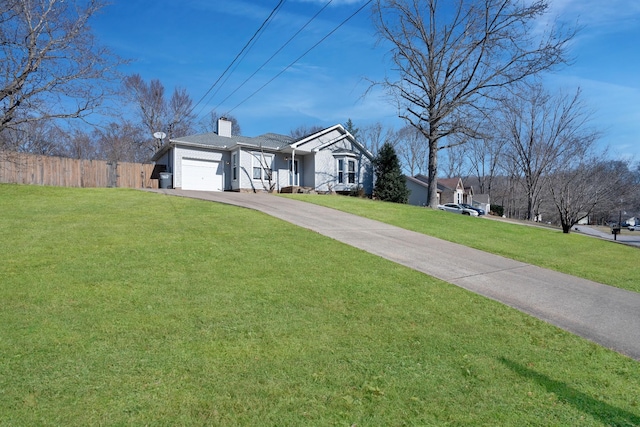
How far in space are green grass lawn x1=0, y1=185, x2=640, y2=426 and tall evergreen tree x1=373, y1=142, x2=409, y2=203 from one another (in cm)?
1821

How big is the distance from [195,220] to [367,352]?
663 centimetres

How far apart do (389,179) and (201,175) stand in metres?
12.2

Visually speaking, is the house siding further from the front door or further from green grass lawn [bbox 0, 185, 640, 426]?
green grass lawn [bbox 0, 185, 640, 426]

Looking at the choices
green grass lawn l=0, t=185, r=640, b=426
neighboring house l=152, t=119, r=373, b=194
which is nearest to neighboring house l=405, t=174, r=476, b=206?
neighboring house l=152, t=119, r=373, b=194

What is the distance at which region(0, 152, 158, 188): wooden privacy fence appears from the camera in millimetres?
16031

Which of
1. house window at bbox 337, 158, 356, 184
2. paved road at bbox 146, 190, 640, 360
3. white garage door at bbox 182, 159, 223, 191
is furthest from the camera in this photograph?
house window at bbox 337, 158, 356, 184

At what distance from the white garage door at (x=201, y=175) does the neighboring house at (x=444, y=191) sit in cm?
2315

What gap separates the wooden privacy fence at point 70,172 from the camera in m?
16.0

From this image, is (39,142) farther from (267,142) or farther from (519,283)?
(519,283)

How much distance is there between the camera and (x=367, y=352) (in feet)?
10.7

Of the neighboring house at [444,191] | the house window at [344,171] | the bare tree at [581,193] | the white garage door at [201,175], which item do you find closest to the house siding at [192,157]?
the white garage door at [201,175]

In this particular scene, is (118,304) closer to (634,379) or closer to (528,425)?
(528,425)

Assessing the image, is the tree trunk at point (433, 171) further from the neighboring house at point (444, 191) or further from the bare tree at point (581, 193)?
the neighboring house at point (444, 191)

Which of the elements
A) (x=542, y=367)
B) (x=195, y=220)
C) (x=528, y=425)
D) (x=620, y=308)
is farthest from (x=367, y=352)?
(x=195, y=220)
